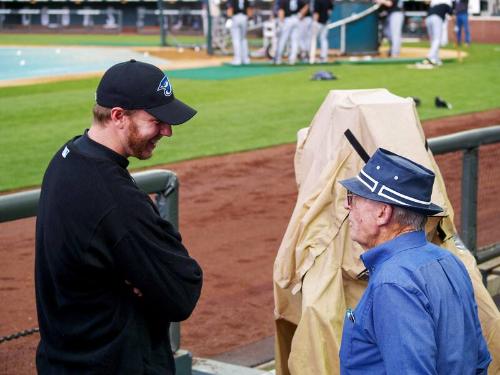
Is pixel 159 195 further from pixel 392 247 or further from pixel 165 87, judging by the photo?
pixel 392 247

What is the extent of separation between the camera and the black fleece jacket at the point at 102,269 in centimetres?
343

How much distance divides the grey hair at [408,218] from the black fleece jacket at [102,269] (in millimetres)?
801

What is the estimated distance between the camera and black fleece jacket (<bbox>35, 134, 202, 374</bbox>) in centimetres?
343

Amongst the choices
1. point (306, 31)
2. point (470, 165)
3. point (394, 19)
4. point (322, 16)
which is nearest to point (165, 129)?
point (470, 165)

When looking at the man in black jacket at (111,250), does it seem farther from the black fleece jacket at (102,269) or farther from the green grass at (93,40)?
the green grass at (93,40)

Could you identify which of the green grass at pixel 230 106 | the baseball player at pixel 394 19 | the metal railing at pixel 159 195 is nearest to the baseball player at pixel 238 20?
the green grass at pixel 230 106

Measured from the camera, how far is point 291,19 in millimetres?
25516

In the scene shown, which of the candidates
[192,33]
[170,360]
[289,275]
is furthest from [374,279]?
[192,33]

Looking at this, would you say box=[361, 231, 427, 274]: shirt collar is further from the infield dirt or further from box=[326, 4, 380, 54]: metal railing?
box=[326, 4, 380, 54]: metal railing

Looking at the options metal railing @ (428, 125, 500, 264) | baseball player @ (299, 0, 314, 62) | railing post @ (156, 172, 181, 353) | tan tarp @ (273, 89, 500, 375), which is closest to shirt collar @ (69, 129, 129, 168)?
tan tarp @ (273, 89, 500, 375)

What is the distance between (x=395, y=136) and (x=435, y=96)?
46.9ft

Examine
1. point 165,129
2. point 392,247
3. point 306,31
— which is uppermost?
point 165,129

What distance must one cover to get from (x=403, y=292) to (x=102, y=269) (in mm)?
1059

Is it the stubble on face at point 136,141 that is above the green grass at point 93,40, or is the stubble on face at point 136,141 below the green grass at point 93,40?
above
